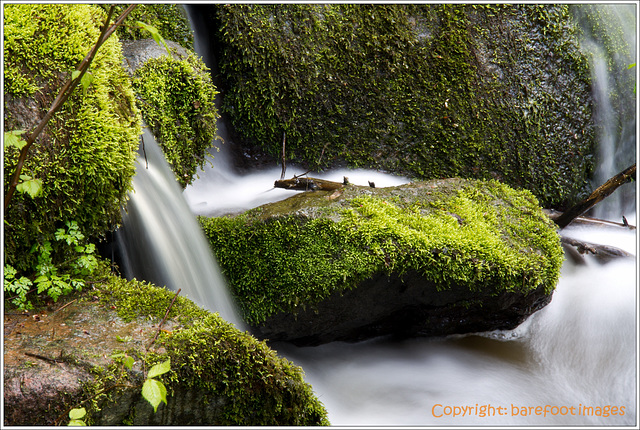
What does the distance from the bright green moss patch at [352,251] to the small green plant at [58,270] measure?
42.6 inches

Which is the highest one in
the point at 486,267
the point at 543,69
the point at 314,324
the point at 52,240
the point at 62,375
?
the point at 543,69

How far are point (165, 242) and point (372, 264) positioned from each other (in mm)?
1495

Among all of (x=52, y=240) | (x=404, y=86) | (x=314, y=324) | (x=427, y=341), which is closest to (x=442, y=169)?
(x=404, y=86)

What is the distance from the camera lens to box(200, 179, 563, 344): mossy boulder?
3498 mm

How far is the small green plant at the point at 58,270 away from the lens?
248 centimetres

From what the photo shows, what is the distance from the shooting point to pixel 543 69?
5.72 metres

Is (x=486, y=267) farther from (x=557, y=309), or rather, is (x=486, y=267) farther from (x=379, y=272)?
(x=557, y=309)

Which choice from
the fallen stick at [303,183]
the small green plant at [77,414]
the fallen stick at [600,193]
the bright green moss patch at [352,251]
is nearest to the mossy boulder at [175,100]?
the bright green moss patch at [352,251]

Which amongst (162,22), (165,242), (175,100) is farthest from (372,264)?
(162,22)

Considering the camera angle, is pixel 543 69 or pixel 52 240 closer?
pixel 52 240

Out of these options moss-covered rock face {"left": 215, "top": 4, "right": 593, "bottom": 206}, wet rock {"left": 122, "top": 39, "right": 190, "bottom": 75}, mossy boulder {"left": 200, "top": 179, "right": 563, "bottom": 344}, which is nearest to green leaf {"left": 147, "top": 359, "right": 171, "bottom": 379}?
mossy boulder {"left": 200, "top": 179, "right": 563, "bottom": 344}

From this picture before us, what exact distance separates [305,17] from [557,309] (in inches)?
152

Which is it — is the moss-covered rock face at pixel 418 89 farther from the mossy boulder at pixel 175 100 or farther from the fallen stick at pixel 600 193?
the mossy boulder at pixel 175 100

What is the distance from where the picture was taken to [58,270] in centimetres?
271
